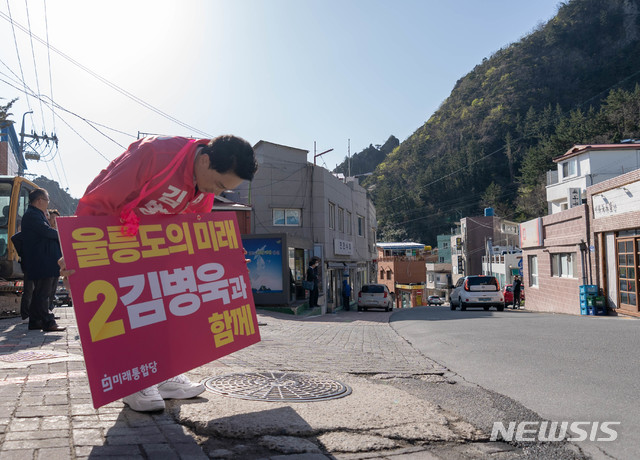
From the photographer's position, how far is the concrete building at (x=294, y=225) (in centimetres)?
2053

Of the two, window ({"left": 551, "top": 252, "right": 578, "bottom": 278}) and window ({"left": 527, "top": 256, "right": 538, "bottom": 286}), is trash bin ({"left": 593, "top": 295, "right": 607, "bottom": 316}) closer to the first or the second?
window ({"left": 551, "top": 252, "right": 578, "bottom": 278})

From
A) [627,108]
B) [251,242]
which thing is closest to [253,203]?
[251,242]

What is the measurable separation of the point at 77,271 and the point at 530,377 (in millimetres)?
4345

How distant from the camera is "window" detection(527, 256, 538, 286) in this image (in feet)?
98.8

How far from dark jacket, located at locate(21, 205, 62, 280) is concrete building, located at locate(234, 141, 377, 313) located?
13.6 m

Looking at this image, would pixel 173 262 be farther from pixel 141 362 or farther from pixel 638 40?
pixel 638 40

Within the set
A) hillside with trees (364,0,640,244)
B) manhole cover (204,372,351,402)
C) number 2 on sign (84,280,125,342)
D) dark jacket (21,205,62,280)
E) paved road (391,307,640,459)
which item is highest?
hillside with trees (364,0,640,244)

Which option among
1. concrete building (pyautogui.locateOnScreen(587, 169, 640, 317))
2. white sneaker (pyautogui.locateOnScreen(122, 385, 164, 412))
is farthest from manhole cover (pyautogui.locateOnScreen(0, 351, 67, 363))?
concrete building (pyautogui.locateOnScreen(587, 169, 640, 317))

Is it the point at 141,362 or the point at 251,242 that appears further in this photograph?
the point at 251,242

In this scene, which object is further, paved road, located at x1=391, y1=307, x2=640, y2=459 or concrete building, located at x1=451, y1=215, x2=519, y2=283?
concrete building, located at x1=451, y1=215, x2=519, y2=283

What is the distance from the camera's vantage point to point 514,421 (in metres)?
3.56

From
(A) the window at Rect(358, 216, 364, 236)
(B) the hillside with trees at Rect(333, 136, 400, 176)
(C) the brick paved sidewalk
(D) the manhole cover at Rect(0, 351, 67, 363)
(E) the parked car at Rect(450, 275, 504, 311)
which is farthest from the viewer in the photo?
(B) the hillside with trees at Rect(333, 136, 400, 176)

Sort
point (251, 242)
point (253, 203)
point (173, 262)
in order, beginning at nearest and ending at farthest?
1. point (173, 262)
2. point (251, 242)
3. point (253, 203)

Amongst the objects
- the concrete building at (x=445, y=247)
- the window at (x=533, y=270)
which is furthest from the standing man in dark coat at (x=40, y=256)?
the concrete building at (x=445, y=247)
